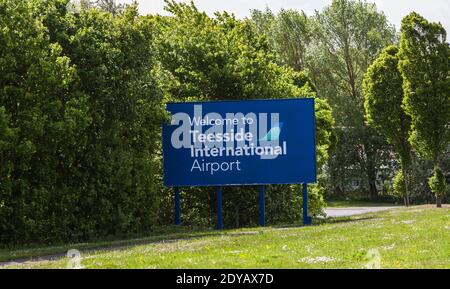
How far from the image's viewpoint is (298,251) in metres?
18.3

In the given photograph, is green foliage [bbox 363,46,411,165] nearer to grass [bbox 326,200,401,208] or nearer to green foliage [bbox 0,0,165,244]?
green foliage [bbox 0,0,165,244]

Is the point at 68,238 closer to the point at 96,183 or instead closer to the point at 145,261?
the point at 96,183

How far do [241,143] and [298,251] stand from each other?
535 inches

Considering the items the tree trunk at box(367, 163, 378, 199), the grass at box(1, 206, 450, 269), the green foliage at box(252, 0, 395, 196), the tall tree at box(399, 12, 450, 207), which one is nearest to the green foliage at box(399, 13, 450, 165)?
the tall tree at box(399, 12, 450, 207)

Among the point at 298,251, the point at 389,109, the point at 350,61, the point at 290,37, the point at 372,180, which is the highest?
the point at 290,37

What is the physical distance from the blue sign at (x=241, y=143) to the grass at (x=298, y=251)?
640 cm

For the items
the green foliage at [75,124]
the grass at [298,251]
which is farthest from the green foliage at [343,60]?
the grass at [298,251]

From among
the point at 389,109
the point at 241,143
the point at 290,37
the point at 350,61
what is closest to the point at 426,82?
the point at 389,109

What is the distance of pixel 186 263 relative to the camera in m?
16.2

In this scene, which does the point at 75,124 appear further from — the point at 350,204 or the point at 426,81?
the point at 350,204

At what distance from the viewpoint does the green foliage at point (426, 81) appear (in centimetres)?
Answer: 4184

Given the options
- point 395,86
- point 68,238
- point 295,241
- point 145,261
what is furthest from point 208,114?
point 395,86

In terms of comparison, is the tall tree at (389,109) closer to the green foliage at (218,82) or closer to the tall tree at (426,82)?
the tall tree at (426,82)

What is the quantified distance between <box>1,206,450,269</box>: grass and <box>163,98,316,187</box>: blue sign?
21.0 feet
